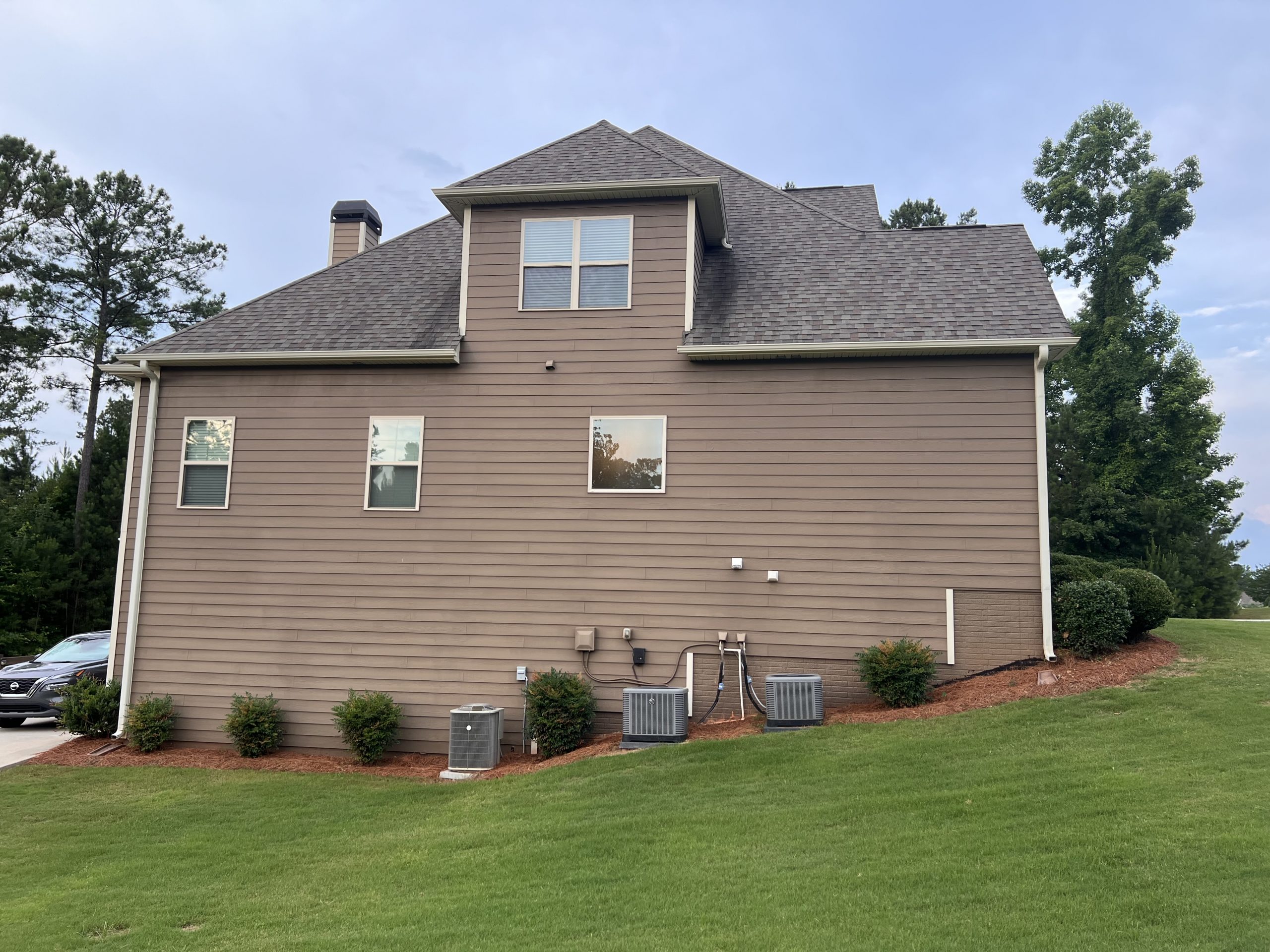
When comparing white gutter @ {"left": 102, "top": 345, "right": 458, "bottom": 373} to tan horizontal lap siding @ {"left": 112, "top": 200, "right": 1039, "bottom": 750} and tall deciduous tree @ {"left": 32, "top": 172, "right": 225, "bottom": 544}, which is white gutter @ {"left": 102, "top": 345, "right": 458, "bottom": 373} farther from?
tall deciduous tree @ {"left": 32, "top": 172, "right": 225, "bottom": 544}

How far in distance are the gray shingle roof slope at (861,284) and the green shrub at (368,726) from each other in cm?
587

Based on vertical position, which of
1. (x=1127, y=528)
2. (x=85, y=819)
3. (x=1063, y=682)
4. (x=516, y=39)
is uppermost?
(x=516, y=39)

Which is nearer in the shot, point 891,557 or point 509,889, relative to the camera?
point 509,889

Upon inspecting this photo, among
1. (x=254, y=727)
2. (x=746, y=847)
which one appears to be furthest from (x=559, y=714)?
(x=746, y=847)

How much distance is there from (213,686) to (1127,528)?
26.0m

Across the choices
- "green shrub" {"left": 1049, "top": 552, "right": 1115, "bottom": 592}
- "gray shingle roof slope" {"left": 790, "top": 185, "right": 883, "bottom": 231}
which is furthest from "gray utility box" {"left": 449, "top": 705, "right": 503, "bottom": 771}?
"gray shingle roof slope" {"left": 790, "top": 185, "right": 883, "bottom": 231}

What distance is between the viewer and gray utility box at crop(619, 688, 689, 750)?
899 centimetres

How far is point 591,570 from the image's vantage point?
10250 millimetres

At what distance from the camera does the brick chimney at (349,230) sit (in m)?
13.9

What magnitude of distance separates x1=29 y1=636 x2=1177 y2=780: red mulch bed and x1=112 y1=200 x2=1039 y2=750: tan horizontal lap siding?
37 cm

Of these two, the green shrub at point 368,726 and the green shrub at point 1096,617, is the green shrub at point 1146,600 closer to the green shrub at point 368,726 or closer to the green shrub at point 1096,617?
the green shrub at point 1096,617

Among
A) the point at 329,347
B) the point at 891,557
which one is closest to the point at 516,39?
the point at 329,347

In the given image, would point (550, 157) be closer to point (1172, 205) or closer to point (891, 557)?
point (891, 557)

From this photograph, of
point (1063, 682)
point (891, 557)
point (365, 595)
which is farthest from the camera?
point (365, 595)
